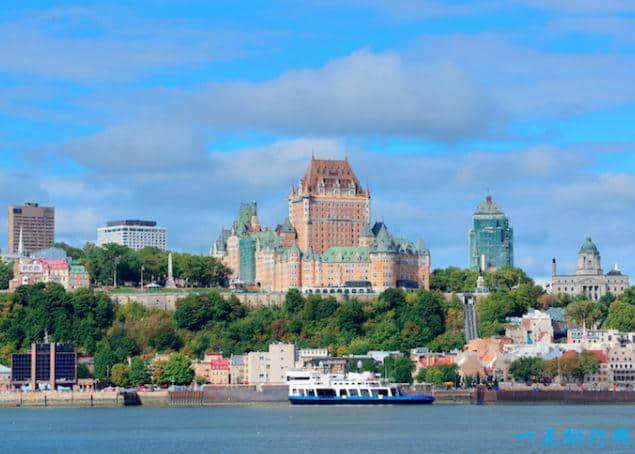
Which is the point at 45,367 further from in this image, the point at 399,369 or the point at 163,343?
the point at 399,369

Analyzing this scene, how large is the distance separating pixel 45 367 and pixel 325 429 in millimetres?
54444

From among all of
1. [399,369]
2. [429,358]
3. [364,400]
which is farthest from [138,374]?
[429,358]

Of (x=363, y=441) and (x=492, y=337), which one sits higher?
(x=492, y=337)

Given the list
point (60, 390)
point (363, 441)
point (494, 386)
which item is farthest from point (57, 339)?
point (363, 441)

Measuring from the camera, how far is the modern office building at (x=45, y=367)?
18325 centimetres

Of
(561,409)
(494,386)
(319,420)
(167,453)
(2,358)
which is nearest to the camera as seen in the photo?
(167,453)

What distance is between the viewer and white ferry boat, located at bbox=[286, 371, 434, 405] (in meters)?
170

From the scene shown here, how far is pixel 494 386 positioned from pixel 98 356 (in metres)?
39.3

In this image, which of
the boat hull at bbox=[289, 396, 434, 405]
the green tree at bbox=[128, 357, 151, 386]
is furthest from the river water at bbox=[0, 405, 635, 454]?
the green tree at bbox=[128, 357, 151, 386]

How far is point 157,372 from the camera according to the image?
609ft

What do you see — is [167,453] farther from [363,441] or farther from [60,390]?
[60,390]

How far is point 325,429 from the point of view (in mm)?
136625

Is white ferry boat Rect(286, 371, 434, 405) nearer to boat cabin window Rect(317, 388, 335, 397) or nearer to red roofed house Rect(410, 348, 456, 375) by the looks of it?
boat cabin window Rect(317, 388, 335, 397)

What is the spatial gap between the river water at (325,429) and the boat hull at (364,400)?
2.32m
